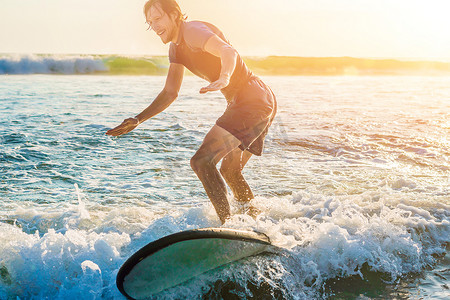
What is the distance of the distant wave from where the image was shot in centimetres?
3041

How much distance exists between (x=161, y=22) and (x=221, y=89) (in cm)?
71

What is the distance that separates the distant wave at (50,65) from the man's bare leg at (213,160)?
28826mm

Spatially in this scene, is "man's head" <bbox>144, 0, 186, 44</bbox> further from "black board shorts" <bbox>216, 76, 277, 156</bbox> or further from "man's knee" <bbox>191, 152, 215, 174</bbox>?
"man's knee" <bbox>191, 152, 215, 174</bbox>

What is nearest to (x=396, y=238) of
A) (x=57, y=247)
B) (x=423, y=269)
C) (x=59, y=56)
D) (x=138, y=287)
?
(x=423, y=269)

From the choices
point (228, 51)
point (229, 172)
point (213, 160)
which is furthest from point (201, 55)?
point (229, 172)

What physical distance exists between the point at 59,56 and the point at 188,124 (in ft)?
83.4

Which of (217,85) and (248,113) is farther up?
(217,85)

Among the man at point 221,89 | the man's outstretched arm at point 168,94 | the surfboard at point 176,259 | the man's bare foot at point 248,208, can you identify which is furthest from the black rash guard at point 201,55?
the surfboard at point 176,259

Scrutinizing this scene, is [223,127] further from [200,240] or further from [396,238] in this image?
[396,238]

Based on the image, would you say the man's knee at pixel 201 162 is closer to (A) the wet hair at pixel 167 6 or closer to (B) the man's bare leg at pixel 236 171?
(B) the man's bare leg at pixel 236 171

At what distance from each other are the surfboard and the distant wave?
29.4 m

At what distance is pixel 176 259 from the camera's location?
11.1 feet

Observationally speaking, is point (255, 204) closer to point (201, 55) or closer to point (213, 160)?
point (213, 160)

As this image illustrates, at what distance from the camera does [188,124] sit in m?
11.4
